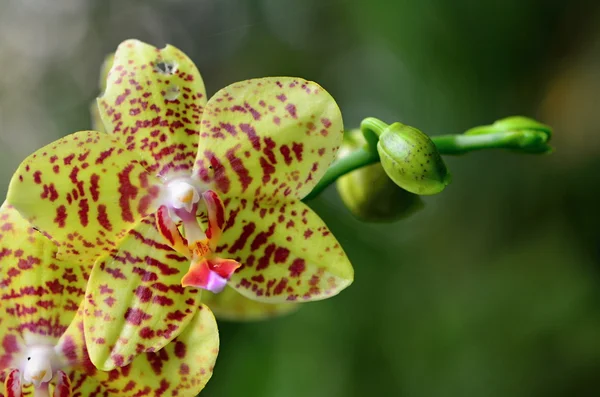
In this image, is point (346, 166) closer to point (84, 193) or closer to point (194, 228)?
point (194, 228)

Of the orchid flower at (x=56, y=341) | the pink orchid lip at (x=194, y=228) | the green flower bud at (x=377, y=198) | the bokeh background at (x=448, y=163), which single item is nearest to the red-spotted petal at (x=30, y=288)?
the orchid flower at (x=56, y=341)

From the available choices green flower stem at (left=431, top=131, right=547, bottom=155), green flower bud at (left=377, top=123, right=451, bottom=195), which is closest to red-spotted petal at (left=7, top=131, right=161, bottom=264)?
green flower bud at (left=377, top=123, right=451, bottom=195)

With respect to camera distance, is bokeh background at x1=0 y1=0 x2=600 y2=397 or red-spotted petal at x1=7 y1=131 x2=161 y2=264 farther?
bokeh background at x1=0 y1=0 x2=600 y2=397

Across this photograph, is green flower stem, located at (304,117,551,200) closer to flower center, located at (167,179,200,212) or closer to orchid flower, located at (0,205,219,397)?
flower center, located at (167,179,200,212)

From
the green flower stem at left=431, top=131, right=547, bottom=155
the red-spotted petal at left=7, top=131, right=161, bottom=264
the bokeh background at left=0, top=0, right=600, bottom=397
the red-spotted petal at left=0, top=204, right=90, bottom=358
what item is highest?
the green flower stem at left=431, top=131, right=547, bottom=155

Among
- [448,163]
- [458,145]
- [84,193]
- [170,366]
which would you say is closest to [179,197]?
[84,193]

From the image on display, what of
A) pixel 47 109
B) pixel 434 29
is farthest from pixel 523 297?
pixel 47 109

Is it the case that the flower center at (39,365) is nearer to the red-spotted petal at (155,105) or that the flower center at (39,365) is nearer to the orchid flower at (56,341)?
the orchid flower at (56,341)
